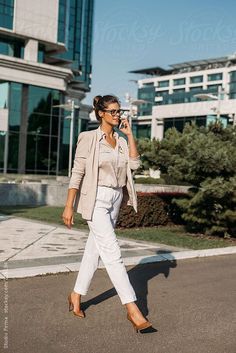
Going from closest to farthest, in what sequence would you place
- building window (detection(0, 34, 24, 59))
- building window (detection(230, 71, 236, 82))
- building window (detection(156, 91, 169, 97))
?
1. building window (detection(0, 34, 24, 59))
2. building window (detection(230, 71, 236, 82))
3. building window (detection(156, 91, 169, 97))

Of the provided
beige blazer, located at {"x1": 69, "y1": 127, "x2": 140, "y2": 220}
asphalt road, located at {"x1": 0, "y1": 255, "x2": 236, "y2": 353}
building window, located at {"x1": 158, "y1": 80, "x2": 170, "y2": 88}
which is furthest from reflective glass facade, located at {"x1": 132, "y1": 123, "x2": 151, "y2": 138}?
beige blazer, located at {"x1": 69, "y1": 127, "x2": 140, "y2": 220}

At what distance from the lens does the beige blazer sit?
4.27 meters

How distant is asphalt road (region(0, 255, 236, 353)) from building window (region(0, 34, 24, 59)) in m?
37.2

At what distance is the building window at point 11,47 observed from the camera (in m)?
Answer: 40.5

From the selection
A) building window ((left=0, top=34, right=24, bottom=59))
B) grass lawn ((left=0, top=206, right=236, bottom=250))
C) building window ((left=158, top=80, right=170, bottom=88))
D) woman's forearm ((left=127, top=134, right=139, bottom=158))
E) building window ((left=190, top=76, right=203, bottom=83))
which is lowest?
grass lawn ((left=0, top=206, right=236, bottom=250))

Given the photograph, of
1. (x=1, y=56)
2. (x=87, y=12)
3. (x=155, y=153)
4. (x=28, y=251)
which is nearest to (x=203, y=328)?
(x=28, y=251)

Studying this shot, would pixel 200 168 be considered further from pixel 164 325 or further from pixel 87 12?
pixel 87 12

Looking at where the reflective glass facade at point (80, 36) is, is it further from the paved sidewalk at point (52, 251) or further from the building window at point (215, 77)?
the paved sidewalk at point (52, 251)

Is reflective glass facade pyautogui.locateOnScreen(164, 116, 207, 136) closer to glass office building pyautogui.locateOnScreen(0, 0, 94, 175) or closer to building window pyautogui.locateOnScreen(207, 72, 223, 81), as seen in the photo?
glass office building pyautogui.locateOnScreen(0, 0, 94, 175)

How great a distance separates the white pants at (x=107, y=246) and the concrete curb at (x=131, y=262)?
170 cm

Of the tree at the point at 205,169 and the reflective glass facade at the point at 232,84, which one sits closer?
the tree at the point at 205,169

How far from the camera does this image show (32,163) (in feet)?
140

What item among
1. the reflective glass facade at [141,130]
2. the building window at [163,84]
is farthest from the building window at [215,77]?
the reflective glass facade at [141,130]

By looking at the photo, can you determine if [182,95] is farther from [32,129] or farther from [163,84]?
[32,129]
